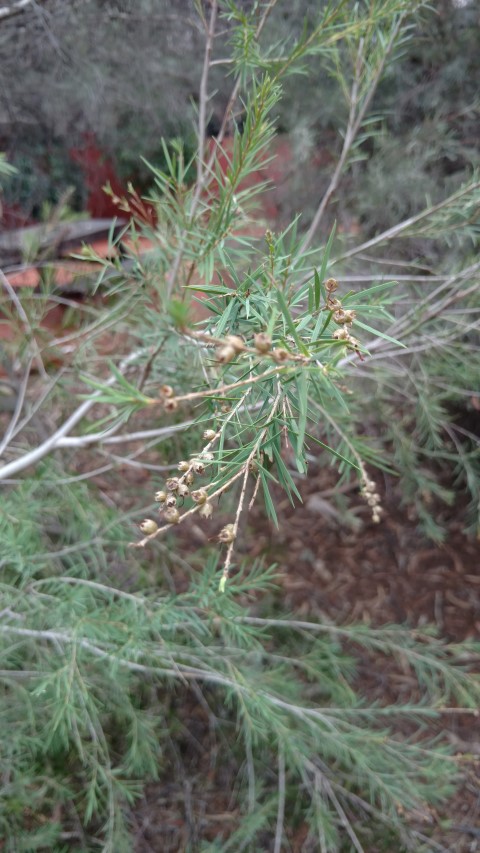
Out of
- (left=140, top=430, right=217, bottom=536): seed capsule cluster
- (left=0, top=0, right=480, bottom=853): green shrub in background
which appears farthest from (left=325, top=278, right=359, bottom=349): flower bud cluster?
(left=140, top=430, right=217, bottom=536): seed capsule cluster

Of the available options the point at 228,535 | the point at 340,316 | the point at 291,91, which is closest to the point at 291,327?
the point at 340,316

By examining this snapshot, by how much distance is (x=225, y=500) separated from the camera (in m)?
1.87

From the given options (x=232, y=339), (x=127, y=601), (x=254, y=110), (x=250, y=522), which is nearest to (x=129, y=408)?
(x=232, y=339)

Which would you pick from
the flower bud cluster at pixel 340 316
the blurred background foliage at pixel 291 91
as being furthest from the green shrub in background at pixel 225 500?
the blurred background foliage at pixel 291 91

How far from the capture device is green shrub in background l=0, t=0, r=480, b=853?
2.02 feet

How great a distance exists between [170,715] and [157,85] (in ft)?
9.18

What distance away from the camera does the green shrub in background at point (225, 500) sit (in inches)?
24.3

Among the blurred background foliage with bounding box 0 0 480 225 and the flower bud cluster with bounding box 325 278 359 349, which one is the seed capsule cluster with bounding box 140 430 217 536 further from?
the blurred background foliage with bounding box 0 0 480 225

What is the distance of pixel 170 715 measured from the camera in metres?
2.02

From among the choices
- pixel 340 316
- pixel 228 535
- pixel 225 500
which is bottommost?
pixel 225 500

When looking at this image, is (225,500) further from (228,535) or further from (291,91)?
(291,91)

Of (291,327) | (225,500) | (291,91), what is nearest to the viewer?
(291,327)

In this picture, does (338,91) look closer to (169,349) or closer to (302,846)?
(169,349)

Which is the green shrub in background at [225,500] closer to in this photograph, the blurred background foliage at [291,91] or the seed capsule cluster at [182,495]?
the seed capsule cluster at [182,495]
